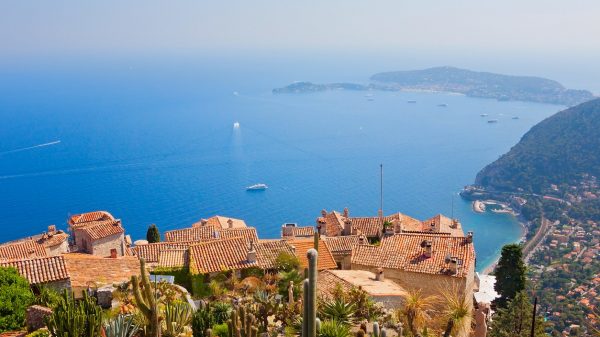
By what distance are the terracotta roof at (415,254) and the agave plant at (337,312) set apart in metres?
7.97

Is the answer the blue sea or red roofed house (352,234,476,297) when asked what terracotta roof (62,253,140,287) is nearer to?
red roofed house (352,234,476,297)

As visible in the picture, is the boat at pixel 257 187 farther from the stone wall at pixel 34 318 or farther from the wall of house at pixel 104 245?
the stone wall at pixel 34 318

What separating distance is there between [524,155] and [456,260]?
78264 millimetres

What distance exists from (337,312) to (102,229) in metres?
17.4

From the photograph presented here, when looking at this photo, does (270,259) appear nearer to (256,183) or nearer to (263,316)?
(263,316)

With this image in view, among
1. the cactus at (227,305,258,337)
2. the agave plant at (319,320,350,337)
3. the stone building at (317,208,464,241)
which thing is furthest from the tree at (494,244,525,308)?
the cactus at (227,305,258,337)

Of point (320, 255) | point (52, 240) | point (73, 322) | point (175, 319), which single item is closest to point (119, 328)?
point (73, 322)

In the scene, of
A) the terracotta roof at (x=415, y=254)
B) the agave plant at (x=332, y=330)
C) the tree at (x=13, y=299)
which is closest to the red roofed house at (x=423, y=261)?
the terracotta roof at (x=415, y=254)

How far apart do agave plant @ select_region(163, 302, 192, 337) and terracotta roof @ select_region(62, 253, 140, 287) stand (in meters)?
3.83

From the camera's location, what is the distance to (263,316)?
1114 cm

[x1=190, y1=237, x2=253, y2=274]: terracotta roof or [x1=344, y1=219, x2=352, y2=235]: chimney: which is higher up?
[x1=190, y1=237, x2=253, y2=274]: terracotta roof

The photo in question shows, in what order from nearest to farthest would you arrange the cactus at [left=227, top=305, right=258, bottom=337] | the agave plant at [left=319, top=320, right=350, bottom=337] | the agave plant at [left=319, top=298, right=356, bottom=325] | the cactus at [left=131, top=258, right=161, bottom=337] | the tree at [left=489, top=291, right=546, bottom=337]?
the cactus at [left=131, top=258, right=161, bottom=337], the cactus at [left=227, top=305, right=258, bottom=337], the agave plant at [left=319, top=320, right=350, bottom=337], the agave plant at [left=319, top=298, right=356, bottom=325], the tree at [left=489, top=291, right=546, bottom=337]

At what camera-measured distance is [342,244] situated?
21922mm

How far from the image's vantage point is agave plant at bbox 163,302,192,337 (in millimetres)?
9297
